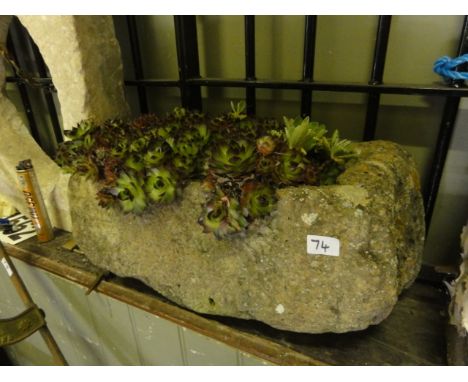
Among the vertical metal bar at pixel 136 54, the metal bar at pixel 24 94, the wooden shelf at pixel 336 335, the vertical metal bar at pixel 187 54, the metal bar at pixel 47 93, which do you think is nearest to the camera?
the wooden shelf at pixel 336 335

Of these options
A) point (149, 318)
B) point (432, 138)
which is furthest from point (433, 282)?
point (149, 318)

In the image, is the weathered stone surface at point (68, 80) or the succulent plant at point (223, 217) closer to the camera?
the succulent plant at point (223, 217)

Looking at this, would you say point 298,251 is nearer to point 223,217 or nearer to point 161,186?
point 223,217

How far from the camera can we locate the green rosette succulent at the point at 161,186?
0.76 metres

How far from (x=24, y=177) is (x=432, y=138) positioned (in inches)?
49.8

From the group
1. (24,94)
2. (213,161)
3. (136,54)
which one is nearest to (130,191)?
(213,161)

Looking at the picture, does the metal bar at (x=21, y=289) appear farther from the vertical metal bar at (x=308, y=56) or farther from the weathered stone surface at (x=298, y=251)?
the vertical metal bar at (x=308, y=56)

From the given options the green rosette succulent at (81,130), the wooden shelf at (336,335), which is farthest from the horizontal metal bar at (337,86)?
the wooden shelf at (336,335)

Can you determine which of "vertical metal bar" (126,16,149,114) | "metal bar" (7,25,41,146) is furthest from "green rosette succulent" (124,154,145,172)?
"metal bar" (7,25,41,146)

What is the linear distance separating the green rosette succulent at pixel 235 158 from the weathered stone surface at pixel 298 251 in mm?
91

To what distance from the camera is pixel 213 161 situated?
73 centimetres

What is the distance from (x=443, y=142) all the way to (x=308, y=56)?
44cm

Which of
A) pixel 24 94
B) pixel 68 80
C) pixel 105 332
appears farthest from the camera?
pixel 24 94

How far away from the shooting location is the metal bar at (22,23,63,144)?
1.47 metres
